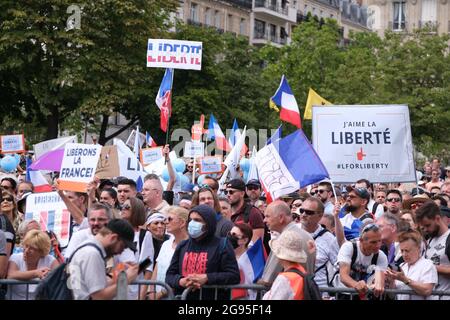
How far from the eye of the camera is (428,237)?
35.5ft

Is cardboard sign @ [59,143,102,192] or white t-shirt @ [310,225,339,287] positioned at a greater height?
cardboard sign @ [59,143,102,192]

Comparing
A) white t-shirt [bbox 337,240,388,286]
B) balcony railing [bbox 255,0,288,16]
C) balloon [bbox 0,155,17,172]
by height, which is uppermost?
balcony railing [bbox 255,0,288,16]

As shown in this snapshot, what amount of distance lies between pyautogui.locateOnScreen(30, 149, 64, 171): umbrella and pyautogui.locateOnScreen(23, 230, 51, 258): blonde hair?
22.9 feet

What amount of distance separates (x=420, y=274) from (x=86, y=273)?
10.3 ft

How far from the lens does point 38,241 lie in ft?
32.8

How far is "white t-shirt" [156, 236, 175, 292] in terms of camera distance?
405 inches

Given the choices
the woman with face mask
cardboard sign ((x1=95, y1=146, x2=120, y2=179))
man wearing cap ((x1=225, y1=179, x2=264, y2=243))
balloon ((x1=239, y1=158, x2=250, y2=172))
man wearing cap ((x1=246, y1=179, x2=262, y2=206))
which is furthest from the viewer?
balloon ((x1=239, y1=158, x2=250, y2=172))

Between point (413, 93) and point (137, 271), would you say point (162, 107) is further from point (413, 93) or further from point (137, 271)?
point (413, 93)

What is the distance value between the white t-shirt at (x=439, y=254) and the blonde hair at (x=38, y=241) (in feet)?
10.9

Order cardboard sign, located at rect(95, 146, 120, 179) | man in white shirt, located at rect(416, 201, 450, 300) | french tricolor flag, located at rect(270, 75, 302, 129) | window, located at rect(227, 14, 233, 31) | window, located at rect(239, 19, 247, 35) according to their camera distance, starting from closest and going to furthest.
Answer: man in white shirt, located at rect(416, 201, 450, 300), cardboard sign, located at rect(95, 146, 120, 179), french tricolor flag, located at rect(270, 75, 302, 129), window, located at rect(227, 14, 233, 31), window, located at rect(239, 19, 247, 35)

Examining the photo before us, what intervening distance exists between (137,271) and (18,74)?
38133 millimetres

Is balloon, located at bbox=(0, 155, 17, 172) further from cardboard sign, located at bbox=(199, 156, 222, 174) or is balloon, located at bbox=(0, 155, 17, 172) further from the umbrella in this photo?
the umbrella

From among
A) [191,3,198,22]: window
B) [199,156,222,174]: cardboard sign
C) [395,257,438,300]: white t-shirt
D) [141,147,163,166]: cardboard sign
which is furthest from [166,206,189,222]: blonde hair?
[191,3,198,22]: window
